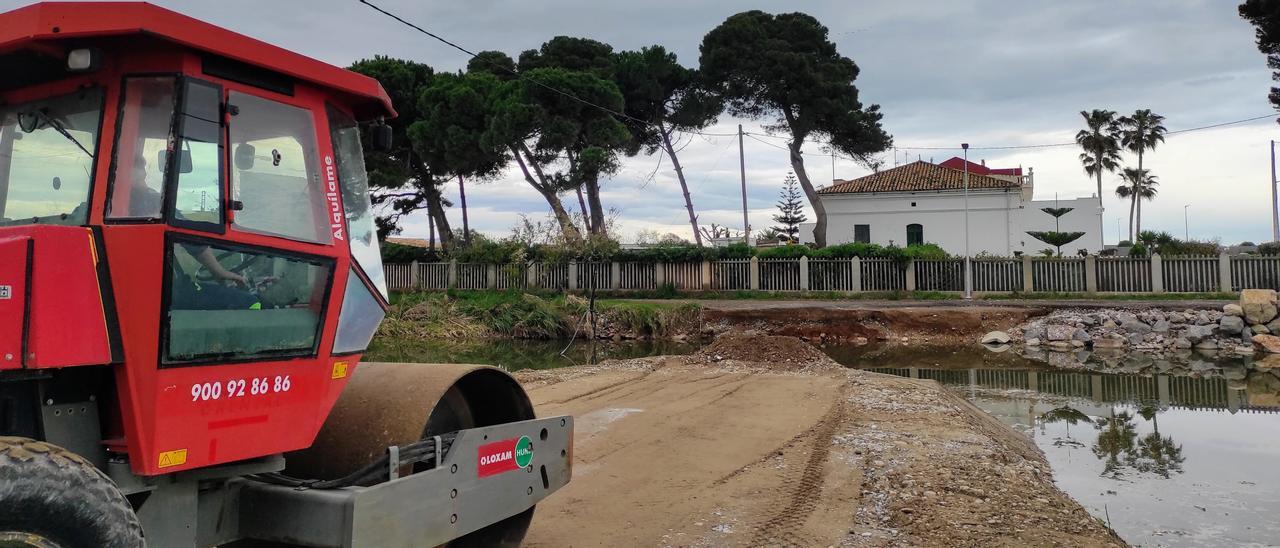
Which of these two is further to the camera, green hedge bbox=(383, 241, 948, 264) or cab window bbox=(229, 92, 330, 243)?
green hedge bbox=(383, 241, 948, 264)

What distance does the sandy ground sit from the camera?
5148 millimetres

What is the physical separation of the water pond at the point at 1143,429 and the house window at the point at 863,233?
20.0 m

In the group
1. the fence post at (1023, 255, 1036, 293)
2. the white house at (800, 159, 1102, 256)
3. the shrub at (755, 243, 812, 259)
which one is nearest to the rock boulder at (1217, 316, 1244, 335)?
the fence post at (1023, 255, 1036, 293)

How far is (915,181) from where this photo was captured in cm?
3988

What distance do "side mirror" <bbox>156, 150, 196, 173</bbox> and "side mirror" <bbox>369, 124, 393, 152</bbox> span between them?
3.39 ft

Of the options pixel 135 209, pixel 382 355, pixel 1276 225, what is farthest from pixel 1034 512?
pixel 1276 225

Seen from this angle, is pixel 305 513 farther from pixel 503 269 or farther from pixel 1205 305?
pixel 503 269

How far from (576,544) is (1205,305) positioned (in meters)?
22.1

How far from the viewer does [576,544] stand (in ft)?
16.2

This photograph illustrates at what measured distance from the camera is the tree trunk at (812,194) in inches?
1474

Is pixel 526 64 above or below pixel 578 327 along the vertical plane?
above

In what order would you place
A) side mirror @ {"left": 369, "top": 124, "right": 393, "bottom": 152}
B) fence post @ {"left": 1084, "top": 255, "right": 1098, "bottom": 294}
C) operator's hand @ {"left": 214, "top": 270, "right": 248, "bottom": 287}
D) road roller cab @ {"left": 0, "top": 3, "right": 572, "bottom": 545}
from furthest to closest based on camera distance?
fence post @ {"left": 1084, "top": 255, "right": 1098, "bottom": 294}, side mirror @ {"left": 369, "top": 124, "right": 393, "bottom": 152}, operator's hand @ {"left": 214, "top": 270, "right": 248, "bottom": 287}, road roller cab @ {"left": 0, "top": 3, "right": 572, "bottom": 545}

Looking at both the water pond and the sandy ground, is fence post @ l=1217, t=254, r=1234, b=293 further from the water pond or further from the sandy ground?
the sandy ground

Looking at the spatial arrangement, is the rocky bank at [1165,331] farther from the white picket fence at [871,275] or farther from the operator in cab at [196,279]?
the operator in cab at [196,279]
